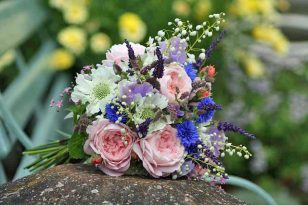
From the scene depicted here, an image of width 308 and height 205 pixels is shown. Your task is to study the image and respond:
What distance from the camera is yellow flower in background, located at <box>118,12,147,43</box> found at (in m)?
5.14

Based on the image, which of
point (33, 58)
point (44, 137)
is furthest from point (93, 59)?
point (44, 137)

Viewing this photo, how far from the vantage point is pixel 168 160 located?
2111 mm

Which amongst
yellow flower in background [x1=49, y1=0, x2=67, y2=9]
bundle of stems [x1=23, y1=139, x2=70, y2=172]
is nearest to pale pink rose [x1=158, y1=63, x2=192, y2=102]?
bundle of stems [x1=23, y1=139, x2=70, y2=172]

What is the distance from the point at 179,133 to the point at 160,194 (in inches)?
9.3

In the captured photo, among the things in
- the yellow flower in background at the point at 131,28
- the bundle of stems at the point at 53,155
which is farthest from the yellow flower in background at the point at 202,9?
the bundle of stems at the point at 53,155

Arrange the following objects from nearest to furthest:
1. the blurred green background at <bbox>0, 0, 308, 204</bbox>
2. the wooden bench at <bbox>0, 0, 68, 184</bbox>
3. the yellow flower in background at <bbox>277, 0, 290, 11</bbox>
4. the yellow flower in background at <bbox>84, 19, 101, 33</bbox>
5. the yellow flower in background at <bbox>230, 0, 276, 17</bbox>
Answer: the wooden bench at <bbox>0, 0, 68, 184</bbox> → the blurred green background at <bbox>0, 0, 308, 204</bbox> → the yellow flower in background at <bbox>84, 19, 101, 33</bbox> → the yellow flower in background at <bbox>230, 0, 276, 17</bbox> → the yellow flower in background at <bbox>277, 0, 290, 11</bbox>

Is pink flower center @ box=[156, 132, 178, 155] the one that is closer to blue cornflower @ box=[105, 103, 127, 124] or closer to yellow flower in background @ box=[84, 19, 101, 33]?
blue cornflower @ box=[105, 103, 127, 124]

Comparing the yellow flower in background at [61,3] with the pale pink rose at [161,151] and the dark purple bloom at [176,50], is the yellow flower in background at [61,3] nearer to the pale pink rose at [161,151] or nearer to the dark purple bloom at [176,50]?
the dark purple bloom at [176,50]

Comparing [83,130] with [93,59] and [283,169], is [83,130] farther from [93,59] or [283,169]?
[283,169]

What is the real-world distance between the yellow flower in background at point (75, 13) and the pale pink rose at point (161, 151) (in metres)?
3.20

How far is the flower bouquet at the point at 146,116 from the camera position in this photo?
2.11 meters

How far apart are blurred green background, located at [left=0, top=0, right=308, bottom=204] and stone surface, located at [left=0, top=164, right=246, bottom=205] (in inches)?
82.1

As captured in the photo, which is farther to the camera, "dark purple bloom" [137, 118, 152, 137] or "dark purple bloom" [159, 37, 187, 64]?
"dark purple bloom" [159, 37, 187, 64]

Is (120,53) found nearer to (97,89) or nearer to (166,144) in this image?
(97,89)
